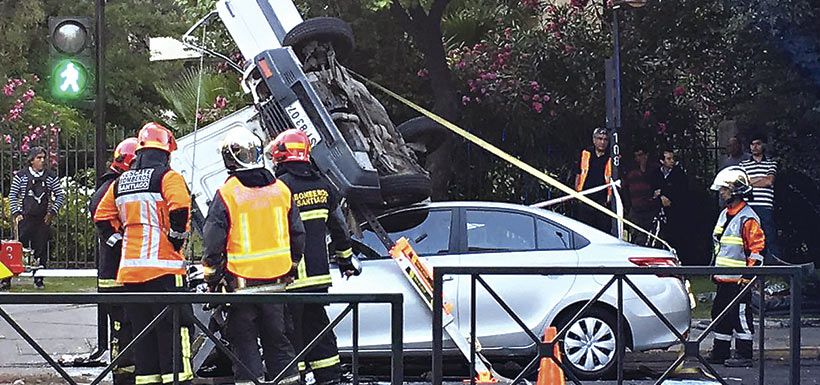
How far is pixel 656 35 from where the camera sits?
47.9 ft

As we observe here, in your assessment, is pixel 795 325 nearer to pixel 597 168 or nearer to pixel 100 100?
pixel 100 100

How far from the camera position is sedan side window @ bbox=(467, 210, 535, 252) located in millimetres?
8812

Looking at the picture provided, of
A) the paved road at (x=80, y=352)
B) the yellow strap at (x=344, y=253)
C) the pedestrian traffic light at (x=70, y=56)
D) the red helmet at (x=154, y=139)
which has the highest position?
the pedestrian traffic light at (x=70, y=56)

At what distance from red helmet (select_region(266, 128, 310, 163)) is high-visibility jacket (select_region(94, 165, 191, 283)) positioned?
0.68 m

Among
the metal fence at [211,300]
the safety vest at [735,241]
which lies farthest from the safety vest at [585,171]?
the metal fence at [211,300]

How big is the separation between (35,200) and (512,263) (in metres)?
8.06

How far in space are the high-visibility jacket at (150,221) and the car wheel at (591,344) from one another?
9.80 ft

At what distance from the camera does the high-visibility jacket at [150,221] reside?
7.33 metres

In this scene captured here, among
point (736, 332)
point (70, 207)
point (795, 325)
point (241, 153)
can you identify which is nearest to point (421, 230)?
point (241, 153)

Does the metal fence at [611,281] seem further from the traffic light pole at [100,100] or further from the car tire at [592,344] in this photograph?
the traffic light pole at [100,100]

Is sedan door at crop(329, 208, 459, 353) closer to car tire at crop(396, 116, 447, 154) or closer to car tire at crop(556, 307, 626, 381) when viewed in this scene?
car tire at crop(556, 307, 626, 381)

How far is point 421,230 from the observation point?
8.85 m

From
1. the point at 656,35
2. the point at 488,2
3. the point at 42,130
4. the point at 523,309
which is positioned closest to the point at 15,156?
the point at 42,130

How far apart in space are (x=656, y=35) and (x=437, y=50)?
9.07 feet
